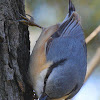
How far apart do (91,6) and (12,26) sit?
5216 mm

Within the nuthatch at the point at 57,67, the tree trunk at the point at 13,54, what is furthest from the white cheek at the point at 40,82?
the tree trunk at the point at 13,54

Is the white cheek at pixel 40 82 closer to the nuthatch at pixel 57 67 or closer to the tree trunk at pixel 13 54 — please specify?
the nuthatch at pixel 57 67

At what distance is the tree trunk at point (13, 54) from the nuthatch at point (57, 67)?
142mm

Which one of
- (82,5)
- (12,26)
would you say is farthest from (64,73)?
(82,5)

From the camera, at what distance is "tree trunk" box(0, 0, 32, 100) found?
2.41 meters

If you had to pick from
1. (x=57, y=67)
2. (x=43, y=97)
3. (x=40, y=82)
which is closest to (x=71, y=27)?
(x=57, y=67)

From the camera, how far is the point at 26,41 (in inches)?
116

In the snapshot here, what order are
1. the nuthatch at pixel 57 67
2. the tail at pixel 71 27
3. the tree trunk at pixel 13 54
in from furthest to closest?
1. the tail at pixel 71 27
2. the nuthatch at pixel 57 67
3. the tree trunk at pixel 13 54

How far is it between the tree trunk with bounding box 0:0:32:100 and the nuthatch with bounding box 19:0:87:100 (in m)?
0.14

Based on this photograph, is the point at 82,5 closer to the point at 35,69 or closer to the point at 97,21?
the point at 97,21

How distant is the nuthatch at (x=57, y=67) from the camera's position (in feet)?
8.74

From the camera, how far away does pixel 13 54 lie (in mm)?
2570

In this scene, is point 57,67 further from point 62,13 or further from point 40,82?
point 62,13

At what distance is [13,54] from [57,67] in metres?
0.55
